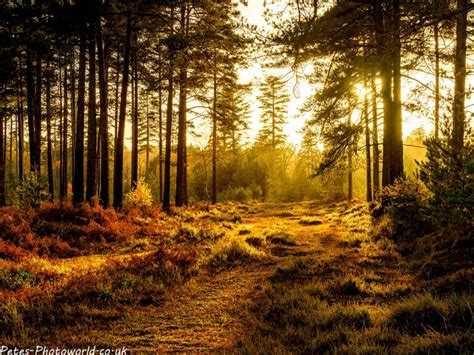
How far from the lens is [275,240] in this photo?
11.1 meters

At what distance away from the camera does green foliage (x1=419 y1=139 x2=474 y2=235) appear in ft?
19.5

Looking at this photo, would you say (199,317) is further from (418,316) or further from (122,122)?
(122,122)

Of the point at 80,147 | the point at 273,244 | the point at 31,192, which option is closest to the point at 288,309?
the point at 273,244

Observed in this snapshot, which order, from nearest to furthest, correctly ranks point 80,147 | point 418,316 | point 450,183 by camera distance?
point 418,316 < point 450,183 < point 80,147

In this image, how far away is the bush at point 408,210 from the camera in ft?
29.4

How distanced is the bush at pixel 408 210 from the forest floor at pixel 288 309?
75cm

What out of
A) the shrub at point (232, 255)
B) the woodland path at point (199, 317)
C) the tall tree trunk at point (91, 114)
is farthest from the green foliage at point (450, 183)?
the tall tree trunk at point (91, 114)

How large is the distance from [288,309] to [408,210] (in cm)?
579

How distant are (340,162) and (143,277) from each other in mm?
8594

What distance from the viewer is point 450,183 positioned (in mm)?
6449

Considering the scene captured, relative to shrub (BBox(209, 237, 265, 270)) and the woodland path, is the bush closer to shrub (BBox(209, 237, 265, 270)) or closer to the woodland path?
the woodland path

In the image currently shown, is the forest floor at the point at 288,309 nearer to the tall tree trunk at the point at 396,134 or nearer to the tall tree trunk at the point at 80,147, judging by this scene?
the tall tree trunk at the point at 396,134

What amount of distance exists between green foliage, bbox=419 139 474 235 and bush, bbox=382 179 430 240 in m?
1.52

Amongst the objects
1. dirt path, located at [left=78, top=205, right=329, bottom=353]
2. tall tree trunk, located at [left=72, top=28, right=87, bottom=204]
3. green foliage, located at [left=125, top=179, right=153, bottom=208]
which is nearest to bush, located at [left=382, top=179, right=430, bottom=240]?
dirt path, located at [left=78, top=205, right=329, bottom=353]
